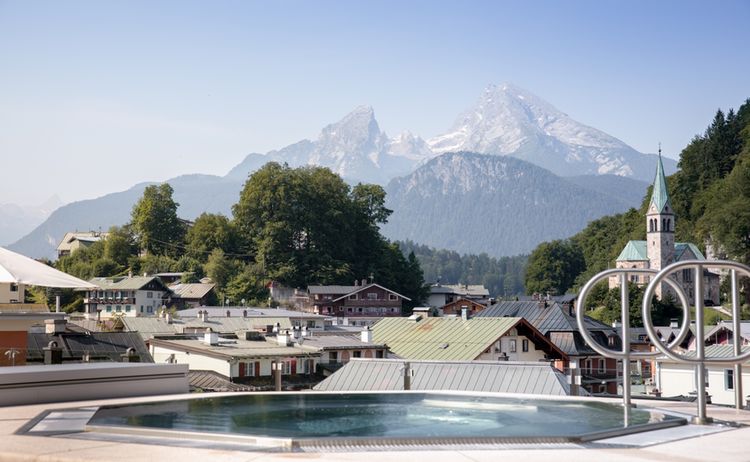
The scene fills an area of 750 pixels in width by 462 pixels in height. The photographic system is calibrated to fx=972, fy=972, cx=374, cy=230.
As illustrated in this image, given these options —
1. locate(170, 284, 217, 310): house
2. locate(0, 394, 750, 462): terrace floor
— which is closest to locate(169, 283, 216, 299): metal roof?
locate(170, 284, 217, 310): house

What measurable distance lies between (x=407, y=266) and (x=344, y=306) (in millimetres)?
17819

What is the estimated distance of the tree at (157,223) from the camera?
130 m

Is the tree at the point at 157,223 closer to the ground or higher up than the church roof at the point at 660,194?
closer to the ground

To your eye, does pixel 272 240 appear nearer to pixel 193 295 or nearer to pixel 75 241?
pixel 193 295

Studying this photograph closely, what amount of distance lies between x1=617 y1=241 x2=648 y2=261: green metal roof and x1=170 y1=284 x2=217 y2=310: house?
6362 cm

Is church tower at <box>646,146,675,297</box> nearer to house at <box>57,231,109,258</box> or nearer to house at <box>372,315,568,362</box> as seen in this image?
house at <box>57,231,109,258</box>

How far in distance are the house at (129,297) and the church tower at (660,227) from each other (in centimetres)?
7104

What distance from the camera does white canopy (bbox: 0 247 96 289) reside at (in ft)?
61.9

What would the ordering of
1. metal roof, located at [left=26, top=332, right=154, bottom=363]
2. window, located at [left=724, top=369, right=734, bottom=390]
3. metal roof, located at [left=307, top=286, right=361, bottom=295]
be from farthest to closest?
metal roof, located at [left=307, top=286, right=361, bottom=295] → window, located at [left=724, top=369, right=734, bottom=390] → metal roof, located at [left=26, top=332, right=154, bottom=363]

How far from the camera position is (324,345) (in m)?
52.4

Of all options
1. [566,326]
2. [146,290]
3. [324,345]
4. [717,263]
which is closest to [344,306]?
[146,290]

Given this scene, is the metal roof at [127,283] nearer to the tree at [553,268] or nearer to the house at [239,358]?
the house at [239,358]

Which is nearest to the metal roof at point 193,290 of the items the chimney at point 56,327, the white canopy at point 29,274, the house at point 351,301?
the house at point 351,301

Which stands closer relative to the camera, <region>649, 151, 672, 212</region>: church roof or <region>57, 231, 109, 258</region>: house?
<region>649, 151, 672, 212</region>: church roof
